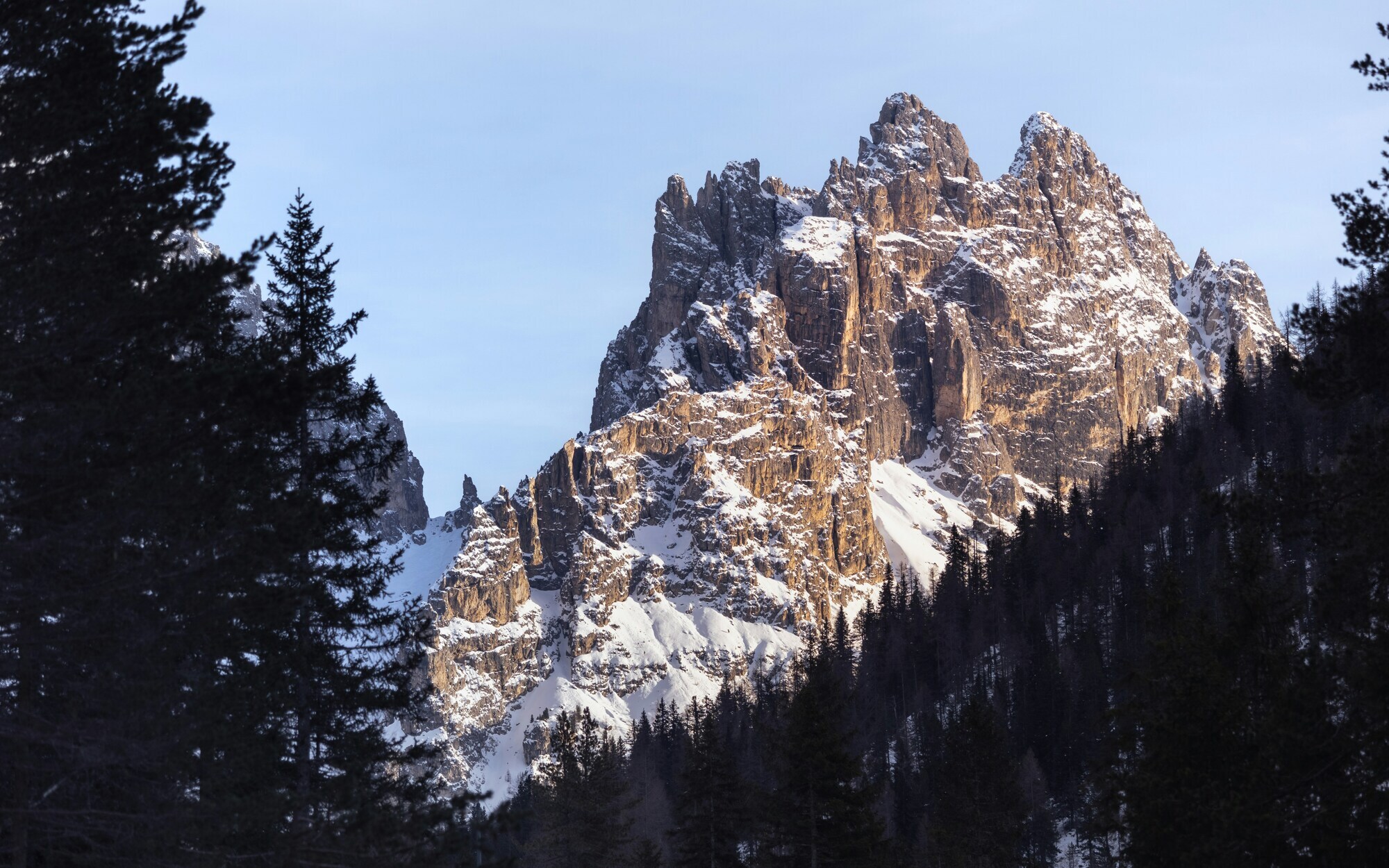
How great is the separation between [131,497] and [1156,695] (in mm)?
20369

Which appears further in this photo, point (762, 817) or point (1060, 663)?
point (1060, 663)

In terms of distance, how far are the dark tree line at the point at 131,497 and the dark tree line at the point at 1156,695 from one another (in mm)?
6835

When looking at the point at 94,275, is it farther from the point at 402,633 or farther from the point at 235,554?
the point at 402,633

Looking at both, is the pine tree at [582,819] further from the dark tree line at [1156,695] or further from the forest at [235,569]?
the forest at [235,569]

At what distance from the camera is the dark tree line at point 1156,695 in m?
16.6

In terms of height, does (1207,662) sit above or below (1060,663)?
below

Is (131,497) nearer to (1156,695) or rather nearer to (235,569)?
(235,569)

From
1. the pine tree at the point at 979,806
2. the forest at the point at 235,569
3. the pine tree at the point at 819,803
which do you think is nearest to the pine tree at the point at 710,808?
the pine tree at the point at 819,803

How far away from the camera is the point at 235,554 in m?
15.5

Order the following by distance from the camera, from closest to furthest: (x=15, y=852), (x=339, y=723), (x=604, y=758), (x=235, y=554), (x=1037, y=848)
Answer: (x=15, y=852)
(x=235, y=554)
(x=339, y=723)
(x=604, y=758)
(x=1037, y=848)

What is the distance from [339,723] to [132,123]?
995 centimetres

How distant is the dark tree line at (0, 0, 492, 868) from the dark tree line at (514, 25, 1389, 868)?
6.83 m

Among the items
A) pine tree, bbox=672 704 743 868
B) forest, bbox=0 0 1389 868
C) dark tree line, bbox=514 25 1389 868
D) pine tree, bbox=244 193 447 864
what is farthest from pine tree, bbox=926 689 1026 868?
pine tree, bbox=244 193 447 864

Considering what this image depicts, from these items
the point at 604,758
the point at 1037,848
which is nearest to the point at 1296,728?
the point at 604,758
